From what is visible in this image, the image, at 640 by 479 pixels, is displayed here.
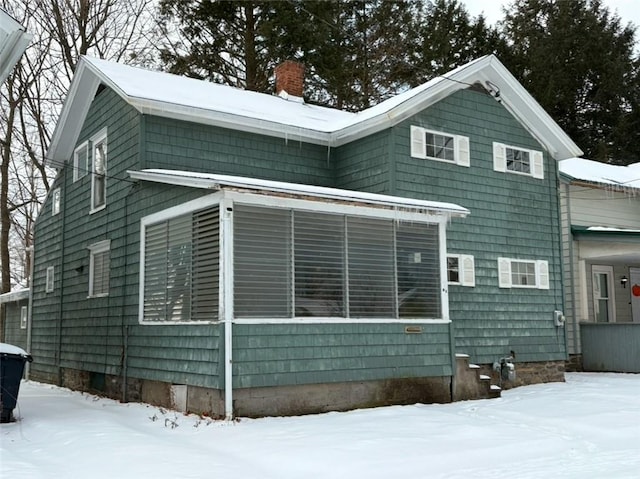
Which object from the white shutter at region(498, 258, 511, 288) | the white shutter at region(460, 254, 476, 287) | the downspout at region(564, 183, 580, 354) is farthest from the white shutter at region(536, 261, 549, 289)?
the white shutter at region(460, 254, 476, 287)

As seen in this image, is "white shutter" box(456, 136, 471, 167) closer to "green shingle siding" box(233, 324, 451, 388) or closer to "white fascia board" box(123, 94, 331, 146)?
"white fascia board" box(123, 94, 331, 146)

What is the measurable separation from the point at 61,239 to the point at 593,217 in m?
13.3

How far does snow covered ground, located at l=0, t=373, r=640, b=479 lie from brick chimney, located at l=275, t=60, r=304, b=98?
370 inches

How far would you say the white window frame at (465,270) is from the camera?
13.5 m

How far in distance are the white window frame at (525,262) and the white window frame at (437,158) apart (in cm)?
223

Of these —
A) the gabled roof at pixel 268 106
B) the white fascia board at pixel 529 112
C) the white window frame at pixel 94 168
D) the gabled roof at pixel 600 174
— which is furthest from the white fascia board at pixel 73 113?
the gabled roof at pixel 600 174

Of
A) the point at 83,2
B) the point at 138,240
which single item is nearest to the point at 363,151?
the point at 138,240

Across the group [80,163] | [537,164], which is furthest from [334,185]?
[80,163]

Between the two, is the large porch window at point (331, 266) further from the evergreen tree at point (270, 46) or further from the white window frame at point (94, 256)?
the evergreen tree at point (270, 46)

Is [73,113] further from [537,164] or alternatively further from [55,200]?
[537,164]

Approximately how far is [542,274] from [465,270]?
249cm

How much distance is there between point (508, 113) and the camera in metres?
15.1

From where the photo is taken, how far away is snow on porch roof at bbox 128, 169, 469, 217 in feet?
30.5

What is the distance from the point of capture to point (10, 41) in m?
8.61
